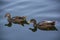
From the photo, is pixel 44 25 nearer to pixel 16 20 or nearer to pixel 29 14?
pixel 29 14

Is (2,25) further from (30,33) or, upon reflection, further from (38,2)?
(38,2)

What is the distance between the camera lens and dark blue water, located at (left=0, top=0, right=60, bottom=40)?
1.65 meters

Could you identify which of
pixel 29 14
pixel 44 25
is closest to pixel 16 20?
pixel 29 14

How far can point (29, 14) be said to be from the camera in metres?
1.73

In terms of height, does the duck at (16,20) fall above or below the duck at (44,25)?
above

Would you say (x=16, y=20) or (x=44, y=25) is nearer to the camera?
(x=44, y=25)

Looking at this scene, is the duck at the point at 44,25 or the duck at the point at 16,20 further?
the duck at the point at 16,20

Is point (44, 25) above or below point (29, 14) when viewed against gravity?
below

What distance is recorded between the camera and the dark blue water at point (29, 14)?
65.1 inches

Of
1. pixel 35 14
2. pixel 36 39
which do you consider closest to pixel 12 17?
pixel 35 14

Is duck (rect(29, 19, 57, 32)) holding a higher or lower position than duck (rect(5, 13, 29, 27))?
lower

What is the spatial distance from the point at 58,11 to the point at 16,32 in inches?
21.6

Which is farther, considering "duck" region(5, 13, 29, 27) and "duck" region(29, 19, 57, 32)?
"duck" region(5, 13, 29, 27)

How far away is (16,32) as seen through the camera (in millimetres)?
1735
